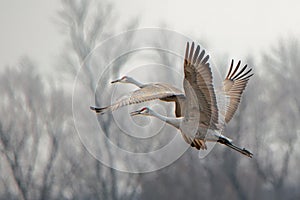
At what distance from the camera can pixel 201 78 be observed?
1662 cm

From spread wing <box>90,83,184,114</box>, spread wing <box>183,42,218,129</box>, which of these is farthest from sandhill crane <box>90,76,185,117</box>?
spread wing <box>183,42,218,129</box>

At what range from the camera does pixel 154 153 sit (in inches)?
1714

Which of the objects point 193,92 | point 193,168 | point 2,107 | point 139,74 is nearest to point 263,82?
point 193,168

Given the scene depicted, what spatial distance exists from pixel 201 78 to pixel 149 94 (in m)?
1.49

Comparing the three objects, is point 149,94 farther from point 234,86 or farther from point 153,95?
point 234,86

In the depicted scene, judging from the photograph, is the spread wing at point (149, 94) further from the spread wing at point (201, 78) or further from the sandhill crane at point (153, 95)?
the spread wing at point (201, 78)

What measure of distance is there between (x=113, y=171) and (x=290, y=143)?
8306mm

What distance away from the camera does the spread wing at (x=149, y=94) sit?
17.3 meters

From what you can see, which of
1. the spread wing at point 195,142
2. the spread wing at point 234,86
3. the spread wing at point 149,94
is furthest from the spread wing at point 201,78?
the spread wing at point 234,86

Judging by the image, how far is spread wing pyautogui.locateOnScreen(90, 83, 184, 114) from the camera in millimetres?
17297

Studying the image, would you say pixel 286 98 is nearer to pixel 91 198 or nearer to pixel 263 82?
pixel 263 82

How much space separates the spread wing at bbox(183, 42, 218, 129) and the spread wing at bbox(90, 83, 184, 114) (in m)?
0.65

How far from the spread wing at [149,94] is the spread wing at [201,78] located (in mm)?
652

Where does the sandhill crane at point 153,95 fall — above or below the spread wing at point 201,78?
above
